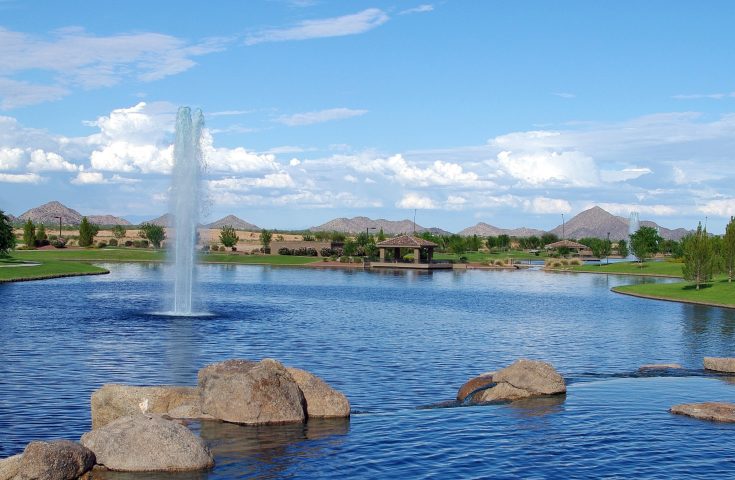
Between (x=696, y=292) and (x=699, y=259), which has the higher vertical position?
(x=699, y=259)

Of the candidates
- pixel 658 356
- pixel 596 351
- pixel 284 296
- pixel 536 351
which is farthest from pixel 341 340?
pixel 284 296

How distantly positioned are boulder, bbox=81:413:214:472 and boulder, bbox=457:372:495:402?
12.6 m

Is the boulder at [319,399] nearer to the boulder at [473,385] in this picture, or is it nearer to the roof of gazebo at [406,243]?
the boulder at [473,385]

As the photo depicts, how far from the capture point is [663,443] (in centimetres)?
2355

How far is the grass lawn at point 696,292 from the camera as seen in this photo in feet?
244

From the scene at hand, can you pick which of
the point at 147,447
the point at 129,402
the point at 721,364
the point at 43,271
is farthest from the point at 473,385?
the point at 43,271

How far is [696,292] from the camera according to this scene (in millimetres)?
79500

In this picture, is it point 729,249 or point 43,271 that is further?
point 43,271

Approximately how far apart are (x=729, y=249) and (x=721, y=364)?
48.1 meters

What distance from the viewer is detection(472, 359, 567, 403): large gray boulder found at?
2975cm

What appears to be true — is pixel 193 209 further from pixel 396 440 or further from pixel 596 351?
pixel 396 440

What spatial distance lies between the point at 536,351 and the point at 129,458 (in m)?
28.8

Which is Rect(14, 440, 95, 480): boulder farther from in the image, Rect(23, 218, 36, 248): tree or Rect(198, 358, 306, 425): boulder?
Rect(23, 218, 36, 248): tree

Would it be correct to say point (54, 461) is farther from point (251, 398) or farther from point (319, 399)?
point (319, 399)
